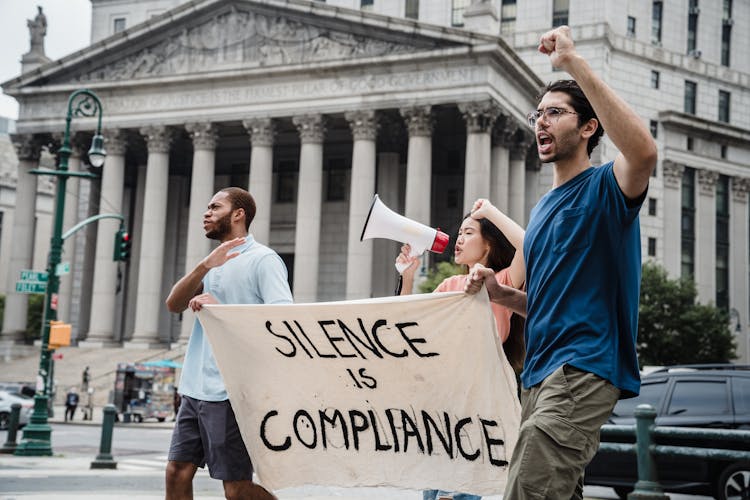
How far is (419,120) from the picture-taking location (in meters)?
43.8

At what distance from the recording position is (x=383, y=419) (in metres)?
5.63

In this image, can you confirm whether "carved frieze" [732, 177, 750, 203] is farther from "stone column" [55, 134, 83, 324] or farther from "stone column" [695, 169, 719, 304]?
"stone column" [55, 134, 83, 324]

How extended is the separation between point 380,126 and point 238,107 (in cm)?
806

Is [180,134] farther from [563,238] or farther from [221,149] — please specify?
[563,238]

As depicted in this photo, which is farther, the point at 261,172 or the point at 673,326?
the point at 261,172

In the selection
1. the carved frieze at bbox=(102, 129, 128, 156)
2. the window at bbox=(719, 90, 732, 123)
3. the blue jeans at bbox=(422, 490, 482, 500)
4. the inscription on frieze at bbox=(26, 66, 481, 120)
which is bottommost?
the blue jeans at bbox=(422, 490, 482, 500)

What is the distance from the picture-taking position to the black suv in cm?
1162

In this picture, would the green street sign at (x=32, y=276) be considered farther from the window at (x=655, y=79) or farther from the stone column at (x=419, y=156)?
the window at (x=655, y=79)

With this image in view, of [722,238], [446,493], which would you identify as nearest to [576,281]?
[446,493]

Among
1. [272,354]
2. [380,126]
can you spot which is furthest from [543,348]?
[380,126]

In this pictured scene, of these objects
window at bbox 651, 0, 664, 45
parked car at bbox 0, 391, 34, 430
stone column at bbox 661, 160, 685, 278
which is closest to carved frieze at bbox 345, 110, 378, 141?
parked car at bbox 0, 391, 34, 430

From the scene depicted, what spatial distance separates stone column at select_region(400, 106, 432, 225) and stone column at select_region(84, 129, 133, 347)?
1689 centimetres

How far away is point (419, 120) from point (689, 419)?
106ft

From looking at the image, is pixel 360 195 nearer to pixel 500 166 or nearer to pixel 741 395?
pixel 500 166
